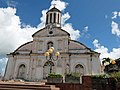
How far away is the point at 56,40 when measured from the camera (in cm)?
3331

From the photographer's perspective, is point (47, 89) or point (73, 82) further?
point (73, 82)

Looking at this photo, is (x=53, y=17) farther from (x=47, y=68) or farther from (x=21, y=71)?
(x=21, y=71)

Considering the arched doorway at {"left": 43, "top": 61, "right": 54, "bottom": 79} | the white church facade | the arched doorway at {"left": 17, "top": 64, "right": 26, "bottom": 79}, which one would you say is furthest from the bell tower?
the arched doorway at {"left": 17, "top": 64, "right": 26, "bottom": 79}

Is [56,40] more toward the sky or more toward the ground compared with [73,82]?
more toward the sky

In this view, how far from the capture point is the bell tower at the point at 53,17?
35662 millimetres

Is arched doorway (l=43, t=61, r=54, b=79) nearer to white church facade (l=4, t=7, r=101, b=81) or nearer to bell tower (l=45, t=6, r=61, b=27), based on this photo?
white church facade (l=4, t=7, r=101, b=81)

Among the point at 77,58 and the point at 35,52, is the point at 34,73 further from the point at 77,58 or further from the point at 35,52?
the point at 77,58

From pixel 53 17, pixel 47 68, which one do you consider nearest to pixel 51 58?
pixel 47 68

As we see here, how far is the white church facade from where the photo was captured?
102ft

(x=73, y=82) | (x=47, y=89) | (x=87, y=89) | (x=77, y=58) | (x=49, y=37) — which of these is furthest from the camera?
(x=49, y=37)

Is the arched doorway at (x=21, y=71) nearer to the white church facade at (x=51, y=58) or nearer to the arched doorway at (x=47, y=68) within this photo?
the white church facade at (x=51, y=58)

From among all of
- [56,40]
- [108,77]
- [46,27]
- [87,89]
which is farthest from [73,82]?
[46,27]

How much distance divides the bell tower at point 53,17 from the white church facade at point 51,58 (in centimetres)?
79

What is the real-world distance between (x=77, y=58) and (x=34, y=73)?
314 inches
